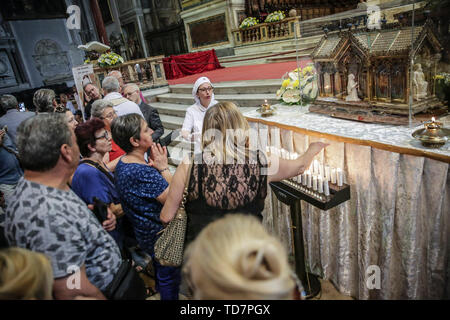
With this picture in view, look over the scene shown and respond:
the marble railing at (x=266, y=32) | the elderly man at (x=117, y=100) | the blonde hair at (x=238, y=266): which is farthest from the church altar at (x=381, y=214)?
the marble railing at (x=266, y=32)

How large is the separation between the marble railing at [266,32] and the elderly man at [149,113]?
22.3 ft

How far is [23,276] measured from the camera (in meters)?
0.87

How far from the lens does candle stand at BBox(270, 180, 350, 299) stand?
1.99m

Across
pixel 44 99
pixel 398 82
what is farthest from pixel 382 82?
pixel 44 99

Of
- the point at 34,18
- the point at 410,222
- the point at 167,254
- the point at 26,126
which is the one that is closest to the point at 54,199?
the point at 26,126

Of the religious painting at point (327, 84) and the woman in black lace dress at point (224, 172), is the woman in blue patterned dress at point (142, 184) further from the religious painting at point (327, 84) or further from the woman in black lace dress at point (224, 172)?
the religious painting at point (327, 84)

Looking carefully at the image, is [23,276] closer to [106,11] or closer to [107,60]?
[107,60]

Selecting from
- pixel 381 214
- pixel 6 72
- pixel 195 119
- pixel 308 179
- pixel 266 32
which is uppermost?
pixel 6 72

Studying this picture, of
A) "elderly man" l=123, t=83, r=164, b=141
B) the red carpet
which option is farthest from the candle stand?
the red carpet

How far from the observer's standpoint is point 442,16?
193 centimetres

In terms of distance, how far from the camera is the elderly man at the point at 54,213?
128 cm

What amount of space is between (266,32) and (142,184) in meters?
9.62

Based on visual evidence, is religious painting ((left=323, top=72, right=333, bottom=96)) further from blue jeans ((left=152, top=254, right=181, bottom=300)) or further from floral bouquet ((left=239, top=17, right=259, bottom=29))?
floral bouquet ((left=239, top=17, right=259, bottom=29))
